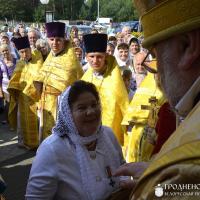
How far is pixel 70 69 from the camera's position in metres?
6.47

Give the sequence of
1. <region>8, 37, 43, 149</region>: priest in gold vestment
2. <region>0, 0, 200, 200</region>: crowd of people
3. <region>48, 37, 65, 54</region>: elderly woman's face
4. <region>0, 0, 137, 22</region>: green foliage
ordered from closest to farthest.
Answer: <region>0, 0, 200, 200</region>: crowd of people → <region>48, 37, 65, 54</region>: elderly woman's face → <region>8, 37, 43, 149</region>: priest in gold vestment → <region>0, 0, 137, 22</region>: green foliage

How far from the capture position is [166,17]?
1.15 m

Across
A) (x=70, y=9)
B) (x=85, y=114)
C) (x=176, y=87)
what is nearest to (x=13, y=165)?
(x=85, y=114)

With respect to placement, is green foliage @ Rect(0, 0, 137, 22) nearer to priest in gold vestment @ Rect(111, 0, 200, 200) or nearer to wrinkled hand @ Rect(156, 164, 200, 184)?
priest in gold vestment @ Rect(111, 0, 200, 200)

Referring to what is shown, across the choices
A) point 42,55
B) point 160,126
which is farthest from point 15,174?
point 160,126

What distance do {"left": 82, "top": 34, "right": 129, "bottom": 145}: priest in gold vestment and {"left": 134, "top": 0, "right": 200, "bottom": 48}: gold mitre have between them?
3506 mm

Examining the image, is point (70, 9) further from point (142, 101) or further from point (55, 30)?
point (142, 101)

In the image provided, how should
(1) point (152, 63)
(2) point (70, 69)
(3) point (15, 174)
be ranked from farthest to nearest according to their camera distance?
(2) point (70, 69) → (3) point (15, 174) → (1) point (152, 63)

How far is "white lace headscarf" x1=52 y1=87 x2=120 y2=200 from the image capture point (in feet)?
7.64

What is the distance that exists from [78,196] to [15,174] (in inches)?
153

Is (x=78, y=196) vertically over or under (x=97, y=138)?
under

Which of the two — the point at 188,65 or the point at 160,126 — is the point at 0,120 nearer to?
the point at 160,126

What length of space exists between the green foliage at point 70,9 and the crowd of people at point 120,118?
52604mm

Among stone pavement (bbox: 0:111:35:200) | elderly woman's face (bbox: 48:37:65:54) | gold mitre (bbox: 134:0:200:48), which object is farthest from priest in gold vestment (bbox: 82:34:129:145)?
gold mitre (bbox: 134:0:200:48)
